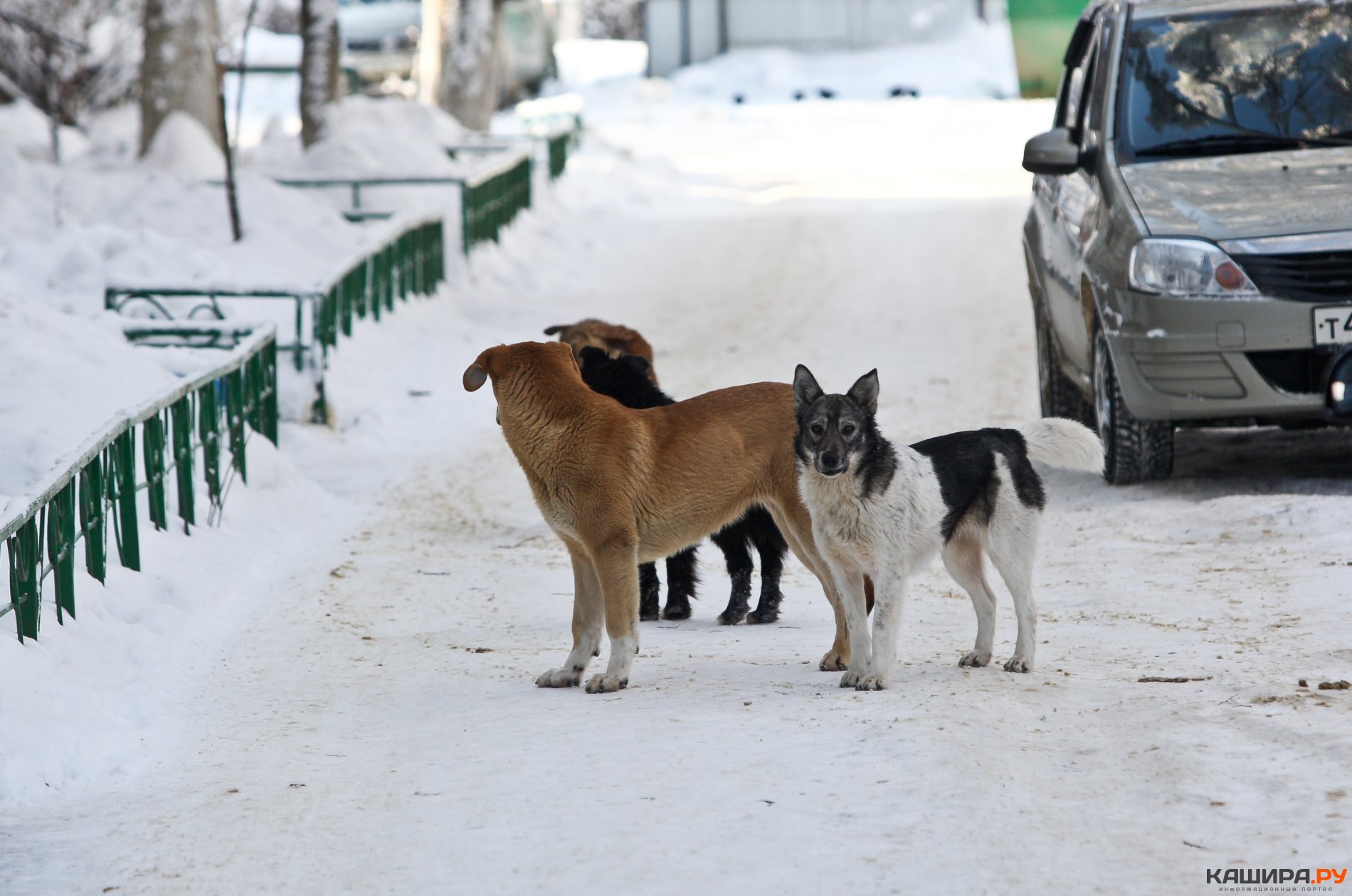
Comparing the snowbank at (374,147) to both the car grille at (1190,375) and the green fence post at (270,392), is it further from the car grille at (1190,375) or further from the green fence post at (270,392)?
the car grille at (1190,375)

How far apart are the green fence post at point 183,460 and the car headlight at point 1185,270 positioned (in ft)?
15.4

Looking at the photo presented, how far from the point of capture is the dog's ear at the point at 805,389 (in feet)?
18.7

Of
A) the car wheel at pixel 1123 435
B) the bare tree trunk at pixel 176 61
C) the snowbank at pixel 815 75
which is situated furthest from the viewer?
the snowbank at pixel 815 75

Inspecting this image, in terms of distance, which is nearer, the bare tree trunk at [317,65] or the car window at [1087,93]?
the car window at [1087,93]

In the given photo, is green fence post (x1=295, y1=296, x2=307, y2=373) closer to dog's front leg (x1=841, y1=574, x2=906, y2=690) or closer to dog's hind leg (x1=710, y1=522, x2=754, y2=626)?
dog's hind leg (x1=710, y1=522, x2=754, y2=626)

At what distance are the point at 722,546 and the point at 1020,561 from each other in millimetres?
1794

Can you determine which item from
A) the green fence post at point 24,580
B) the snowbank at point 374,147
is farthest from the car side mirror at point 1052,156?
the snowbank at point 374,147

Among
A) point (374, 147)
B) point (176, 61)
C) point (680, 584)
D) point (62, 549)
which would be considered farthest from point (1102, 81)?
point (374, 147)

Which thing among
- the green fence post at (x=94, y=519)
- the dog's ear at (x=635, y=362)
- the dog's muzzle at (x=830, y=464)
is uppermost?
the dog's muzzle at (x=830, y=464)

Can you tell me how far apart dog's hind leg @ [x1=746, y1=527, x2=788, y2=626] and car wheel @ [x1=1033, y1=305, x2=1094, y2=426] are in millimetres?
3416

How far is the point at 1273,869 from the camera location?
3916mm

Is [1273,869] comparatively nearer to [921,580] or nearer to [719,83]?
[921,580]

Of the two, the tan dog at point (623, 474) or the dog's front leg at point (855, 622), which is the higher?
the tan dog at point (623, 474)

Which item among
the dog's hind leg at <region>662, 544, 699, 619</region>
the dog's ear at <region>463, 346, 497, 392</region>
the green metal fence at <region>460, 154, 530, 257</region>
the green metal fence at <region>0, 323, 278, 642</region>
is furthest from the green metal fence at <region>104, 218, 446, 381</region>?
the dog's ear at <region>463, 346, 497, 392</region>
